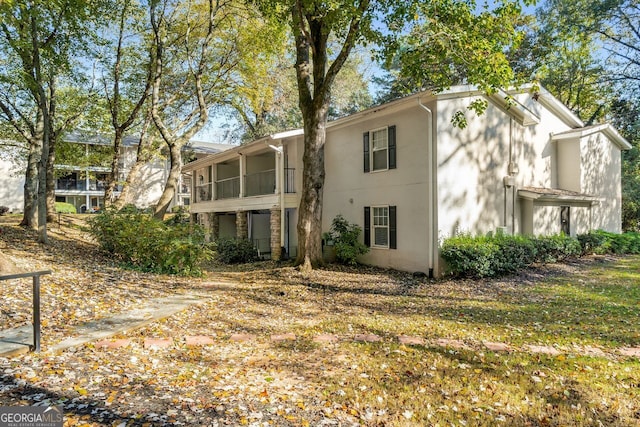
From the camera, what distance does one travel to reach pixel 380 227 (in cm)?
1305

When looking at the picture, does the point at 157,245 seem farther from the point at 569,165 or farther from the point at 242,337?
the point at 569,165

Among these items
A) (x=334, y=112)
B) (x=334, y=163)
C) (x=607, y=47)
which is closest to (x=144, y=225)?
(x=334, y=163)

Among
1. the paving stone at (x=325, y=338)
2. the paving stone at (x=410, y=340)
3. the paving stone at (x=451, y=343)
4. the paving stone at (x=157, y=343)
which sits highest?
the paving stone at (x=157, y=343)

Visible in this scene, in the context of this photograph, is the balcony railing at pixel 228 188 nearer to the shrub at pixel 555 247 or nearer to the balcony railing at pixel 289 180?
the balcony railing at pixel 289 180

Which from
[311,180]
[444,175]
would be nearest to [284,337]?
[311,180]

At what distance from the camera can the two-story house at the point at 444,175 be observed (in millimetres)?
11555

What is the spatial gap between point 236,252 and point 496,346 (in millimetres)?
11823

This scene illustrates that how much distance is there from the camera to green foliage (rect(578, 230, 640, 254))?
50.6 feet

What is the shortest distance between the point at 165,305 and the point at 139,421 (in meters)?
4.25

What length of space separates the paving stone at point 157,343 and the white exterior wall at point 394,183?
7943 millimetres

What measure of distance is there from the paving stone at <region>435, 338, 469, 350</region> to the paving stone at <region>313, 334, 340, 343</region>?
1.41m

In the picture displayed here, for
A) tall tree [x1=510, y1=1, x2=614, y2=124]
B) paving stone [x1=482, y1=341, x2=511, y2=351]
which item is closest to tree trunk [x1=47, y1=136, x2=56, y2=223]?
paving stone [x1=482, y1=341, x2=511, y2=351]

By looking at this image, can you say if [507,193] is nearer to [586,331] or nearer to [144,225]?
[586,331]

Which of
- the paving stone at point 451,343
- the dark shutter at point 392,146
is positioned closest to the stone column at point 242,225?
the dark shutter at point 392,146
